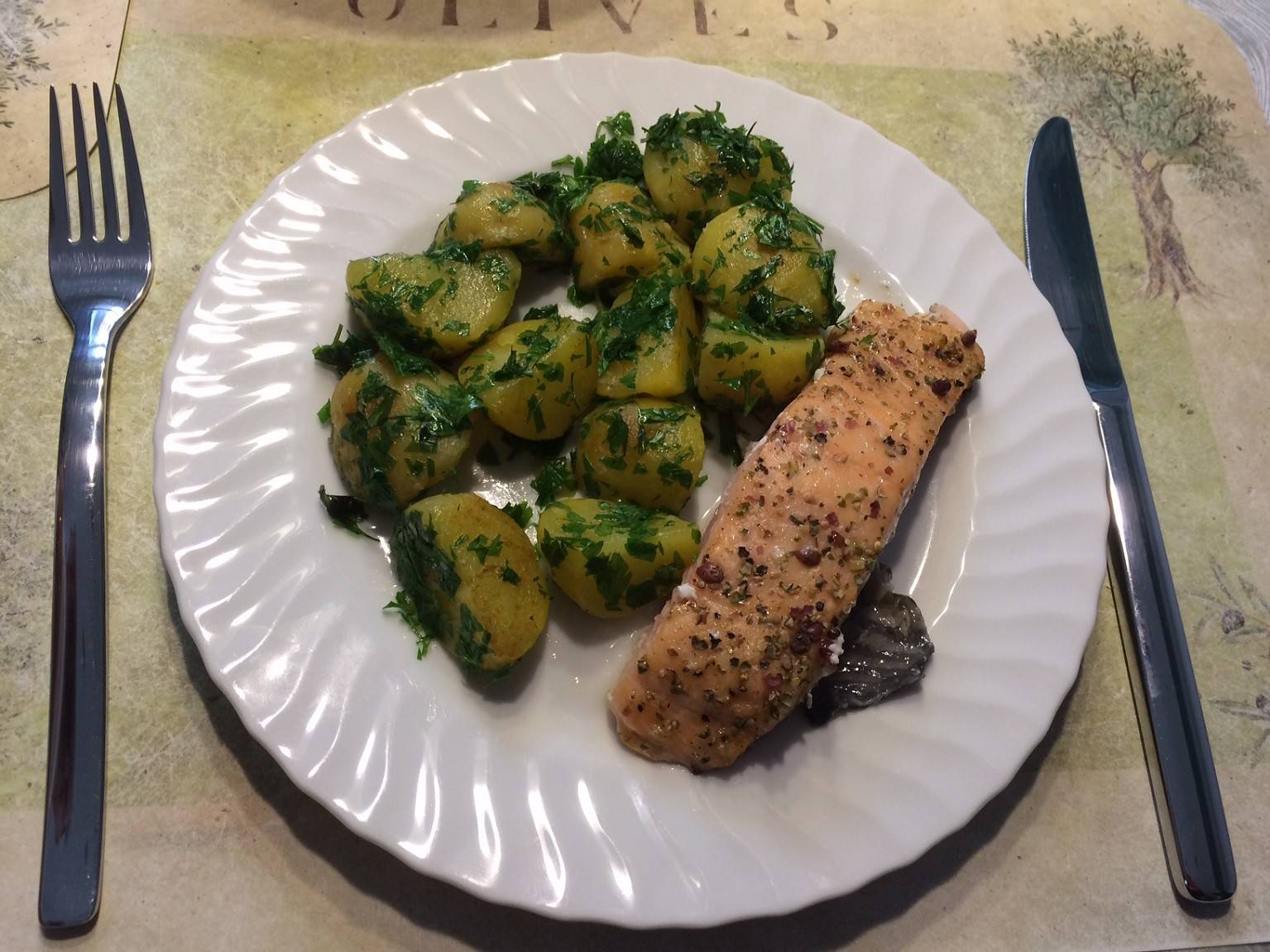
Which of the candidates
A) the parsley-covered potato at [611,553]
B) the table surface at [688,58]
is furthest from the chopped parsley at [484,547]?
the table surface at [688,58]

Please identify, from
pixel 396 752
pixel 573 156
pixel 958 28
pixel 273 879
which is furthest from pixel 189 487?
pixel 958 28

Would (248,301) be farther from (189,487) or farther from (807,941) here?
(807,941)

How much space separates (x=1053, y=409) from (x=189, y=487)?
6.54 ft

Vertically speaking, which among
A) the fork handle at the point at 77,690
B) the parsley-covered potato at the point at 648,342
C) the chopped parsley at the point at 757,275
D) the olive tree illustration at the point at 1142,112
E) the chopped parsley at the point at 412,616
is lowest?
the fork handle at the point at 77,690

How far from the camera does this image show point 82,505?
6.00 feet

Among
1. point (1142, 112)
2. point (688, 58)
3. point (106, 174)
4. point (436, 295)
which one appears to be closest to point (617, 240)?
point (436, 295)

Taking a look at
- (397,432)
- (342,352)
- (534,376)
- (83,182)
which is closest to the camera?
(397,432)

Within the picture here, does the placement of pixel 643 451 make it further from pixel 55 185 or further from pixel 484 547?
pixel 55 185

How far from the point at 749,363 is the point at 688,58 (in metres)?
1.44

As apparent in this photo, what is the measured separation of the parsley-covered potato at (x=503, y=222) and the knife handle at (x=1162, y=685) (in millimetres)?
1548

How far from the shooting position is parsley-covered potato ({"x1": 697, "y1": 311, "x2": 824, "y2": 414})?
6.35 ft

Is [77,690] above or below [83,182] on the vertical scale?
below

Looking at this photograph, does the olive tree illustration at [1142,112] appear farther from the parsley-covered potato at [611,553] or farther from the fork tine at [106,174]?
the fork tine at [106,174]

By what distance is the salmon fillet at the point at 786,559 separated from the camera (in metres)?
1.64
